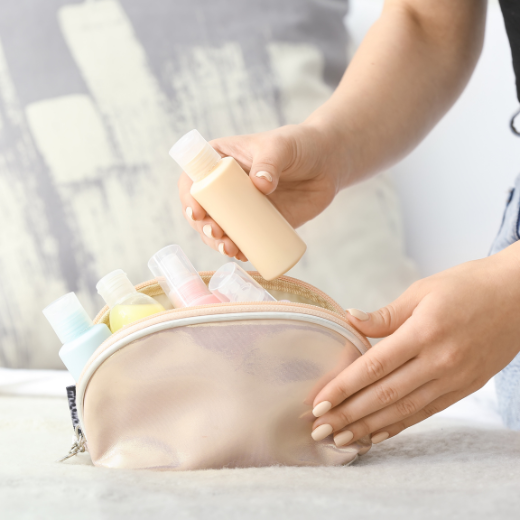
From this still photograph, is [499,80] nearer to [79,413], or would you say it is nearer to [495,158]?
[495,158]

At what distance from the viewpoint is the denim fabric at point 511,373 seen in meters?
0.55

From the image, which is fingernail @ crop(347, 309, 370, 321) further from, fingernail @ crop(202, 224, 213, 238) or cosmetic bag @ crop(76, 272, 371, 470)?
fingernail @ crop(202, 224, 213, 238)

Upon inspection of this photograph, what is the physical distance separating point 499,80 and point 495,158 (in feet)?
0.44

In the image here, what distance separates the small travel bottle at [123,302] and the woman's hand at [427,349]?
0.15 m

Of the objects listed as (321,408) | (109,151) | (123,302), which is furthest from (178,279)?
(109,151)

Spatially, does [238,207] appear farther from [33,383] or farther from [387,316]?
[33,383]

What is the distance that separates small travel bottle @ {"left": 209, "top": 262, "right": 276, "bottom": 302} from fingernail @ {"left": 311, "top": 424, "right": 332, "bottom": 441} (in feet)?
0.33

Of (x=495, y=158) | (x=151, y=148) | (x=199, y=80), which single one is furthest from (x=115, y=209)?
(x=495, y=158)

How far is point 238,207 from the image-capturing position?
44 centimetres

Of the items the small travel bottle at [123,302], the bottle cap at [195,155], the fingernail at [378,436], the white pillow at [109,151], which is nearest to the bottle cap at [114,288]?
the small travel bottle at [123,302]

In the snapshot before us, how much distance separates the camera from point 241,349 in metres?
0.37

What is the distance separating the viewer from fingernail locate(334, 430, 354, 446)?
406mm

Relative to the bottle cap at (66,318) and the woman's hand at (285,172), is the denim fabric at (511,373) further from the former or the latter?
the bottle cap at (66,318)

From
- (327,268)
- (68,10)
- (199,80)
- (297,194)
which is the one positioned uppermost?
(68,10)
